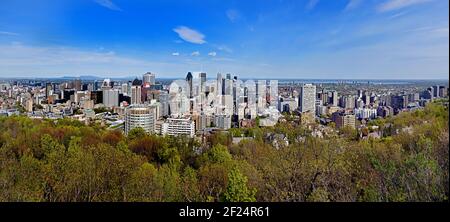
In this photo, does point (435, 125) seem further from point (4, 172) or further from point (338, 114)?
point (4, 172)

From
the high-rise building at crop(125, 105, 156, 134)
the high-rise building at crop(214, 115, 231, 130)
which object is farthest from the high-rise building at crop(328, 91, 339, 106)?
the high-rise building at crop(125, 105, 156, 134)

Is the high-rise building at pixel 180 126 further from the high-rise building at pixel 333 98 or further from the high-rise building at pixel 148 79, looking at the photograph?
the high-rise building at pixel 333 98

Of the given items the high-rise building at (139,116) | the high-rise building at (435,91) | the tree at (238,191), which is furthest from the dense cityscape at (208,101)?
the tree at (238,191)

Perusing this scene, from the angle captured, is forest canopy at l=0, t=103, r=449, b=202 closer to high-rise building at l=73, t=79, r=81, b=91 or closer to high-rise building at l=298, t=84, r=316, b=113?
high-rise building at l=298, t=84, r=316, b=113

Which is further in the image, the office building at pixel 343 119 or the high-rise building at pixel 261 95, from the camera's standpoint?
the office building at pixel 343 119

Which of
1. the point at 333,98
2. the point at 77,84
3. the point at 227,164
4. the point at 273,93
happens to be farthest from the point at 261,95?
the point at 77,84
